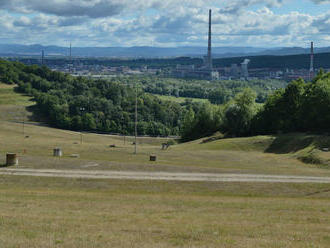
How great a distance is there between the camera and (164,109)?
17538cm

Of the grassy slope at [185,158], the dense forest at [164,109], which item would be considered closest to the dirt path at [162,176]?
the grassy slope at [185,158]

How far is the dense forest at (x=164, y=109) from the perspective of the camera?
85.8 metres

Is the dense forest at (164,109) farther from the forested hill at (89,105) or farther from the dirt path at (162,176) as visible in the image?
the dirt path at (162,176)

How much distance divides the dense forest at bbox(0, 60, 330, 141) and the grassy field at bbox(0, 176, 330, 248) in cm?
3931

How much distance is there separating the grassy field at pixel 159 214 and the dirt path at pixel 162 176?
1758 mm

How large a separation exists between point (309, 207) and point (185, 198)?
291 inches

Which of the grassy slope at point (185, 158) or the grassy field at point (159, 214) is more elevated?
the grassy field at point (159, 214)

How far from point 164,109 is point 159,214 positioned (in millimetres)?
152952

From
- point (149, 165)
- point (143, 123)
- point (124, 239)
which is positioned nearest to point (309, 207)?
point (124, 239)

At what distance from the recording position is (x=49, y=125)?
498 feet

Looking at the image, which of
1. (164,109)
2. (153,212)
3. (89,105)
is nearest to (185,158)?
(153,212)

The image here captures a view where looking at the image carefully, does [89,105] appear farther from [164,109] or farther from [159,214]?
[159,214]

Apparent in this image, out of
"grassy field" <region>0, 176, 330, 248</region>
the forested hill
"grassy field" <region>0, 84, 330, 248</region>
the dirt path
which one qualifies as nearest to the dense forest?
the forested hill

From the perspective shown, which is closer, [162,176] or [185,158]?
[162,176]
